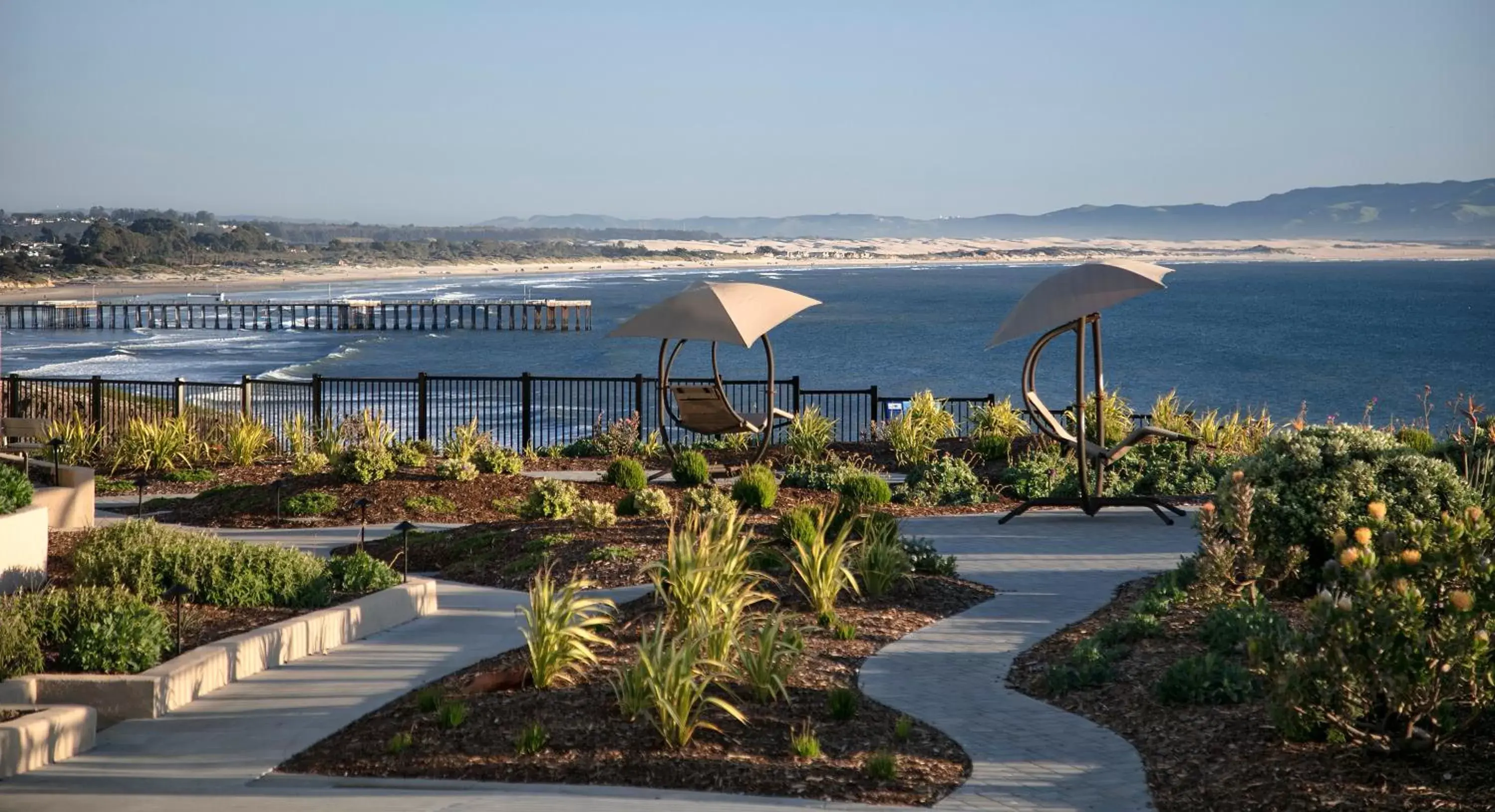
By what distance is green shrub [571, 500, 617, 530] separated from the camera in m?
12.8

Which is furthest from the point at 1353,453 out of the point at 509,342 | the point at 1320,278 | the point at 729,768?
the point at 1320,278

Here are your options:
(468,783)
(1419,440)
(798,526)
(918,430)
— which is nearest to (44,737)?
(468,783)

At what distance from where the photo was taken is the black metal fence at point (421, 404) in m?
21.3

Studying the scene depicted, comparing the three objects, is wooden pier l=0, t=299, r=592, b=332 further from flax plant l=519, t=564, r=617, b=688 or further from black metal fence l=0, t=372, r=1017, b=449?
flax plant l=519, t=564, r=617, b=688

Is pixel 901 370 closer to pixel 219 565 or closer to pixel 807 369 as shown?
pixel 807 369

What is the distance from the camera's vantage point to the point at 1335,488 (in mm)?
10047

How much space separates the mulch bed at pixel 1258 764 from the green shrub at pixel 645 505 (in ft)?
20.1

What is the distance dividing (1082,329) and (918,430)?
4.02 m

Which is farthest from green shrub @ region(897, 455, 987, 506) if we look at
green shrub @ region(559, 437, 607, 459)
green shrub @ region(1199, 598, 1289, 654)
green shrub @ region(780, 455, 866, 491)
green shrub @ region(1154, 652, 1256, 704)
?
green shrub @ region(1154, 652, 1256, 704)

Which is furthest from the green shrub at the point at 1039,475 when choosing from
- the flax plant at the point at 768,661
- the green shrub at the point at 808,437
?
the flax plant at the point at 768,661

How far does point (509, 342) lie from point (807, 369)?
2161cm

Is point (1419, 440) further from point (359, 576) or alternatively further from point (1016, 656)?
point (359, 576)

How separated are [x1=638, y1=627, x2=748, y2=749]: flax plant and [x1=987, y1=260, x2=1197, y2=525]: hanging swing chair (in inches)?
282

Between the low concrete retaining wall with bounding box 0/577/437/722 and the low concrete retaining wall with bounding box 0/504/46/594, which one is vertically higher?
the low concrete retaining wall with bounding box 0/504/46/594
